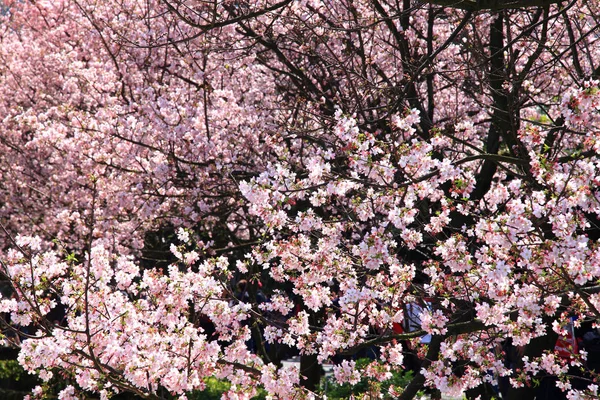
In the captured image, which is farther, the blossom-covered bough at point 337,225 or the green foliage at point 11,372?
the green foliage at point 11,372

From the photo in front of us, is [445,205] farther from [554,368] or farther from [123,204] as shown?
[123,204]

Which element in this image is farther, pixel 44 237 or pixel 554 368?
pixel 44 237

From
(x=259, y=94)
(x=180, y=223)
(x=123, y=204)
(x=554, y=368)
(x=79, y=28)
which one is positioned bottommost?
(x=554, y=368)

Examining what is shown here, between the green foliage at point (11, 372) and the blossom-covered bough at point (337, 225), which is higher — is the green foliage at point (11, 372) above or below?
above

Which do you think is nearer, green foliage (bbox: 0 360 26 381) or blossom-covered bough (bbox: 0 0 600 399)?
blossom-covered bough (bbox: 0 0 600 399)

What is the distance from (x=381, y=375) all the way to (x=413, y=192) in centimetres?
168

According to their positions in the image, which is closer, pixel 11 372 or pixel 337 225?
pixel 337 225

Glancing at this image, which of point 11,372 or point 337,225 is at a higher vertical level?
point 11,372

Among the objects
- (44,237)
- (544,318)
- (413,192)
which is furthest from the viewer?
(44,237)

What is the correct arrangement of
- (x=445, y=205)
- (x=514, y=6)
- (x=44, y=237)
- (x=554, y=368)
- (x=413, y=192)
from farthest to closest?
(x=44, y=237) < (x=554, y=368) < (x=445, y=205) < (x=413, y=192) < (x=514, y=6)

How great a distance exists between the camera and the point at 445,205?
5355 millimetres

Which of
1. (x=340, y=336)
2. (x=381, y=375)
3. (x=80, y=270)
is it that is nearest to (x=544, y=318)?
(x=381, y=375)

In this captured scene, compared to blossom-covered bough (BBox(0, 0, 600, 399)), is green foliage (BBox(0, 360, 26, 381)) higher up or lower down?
higher up

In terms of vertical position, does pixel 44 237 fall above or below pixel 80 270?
above
